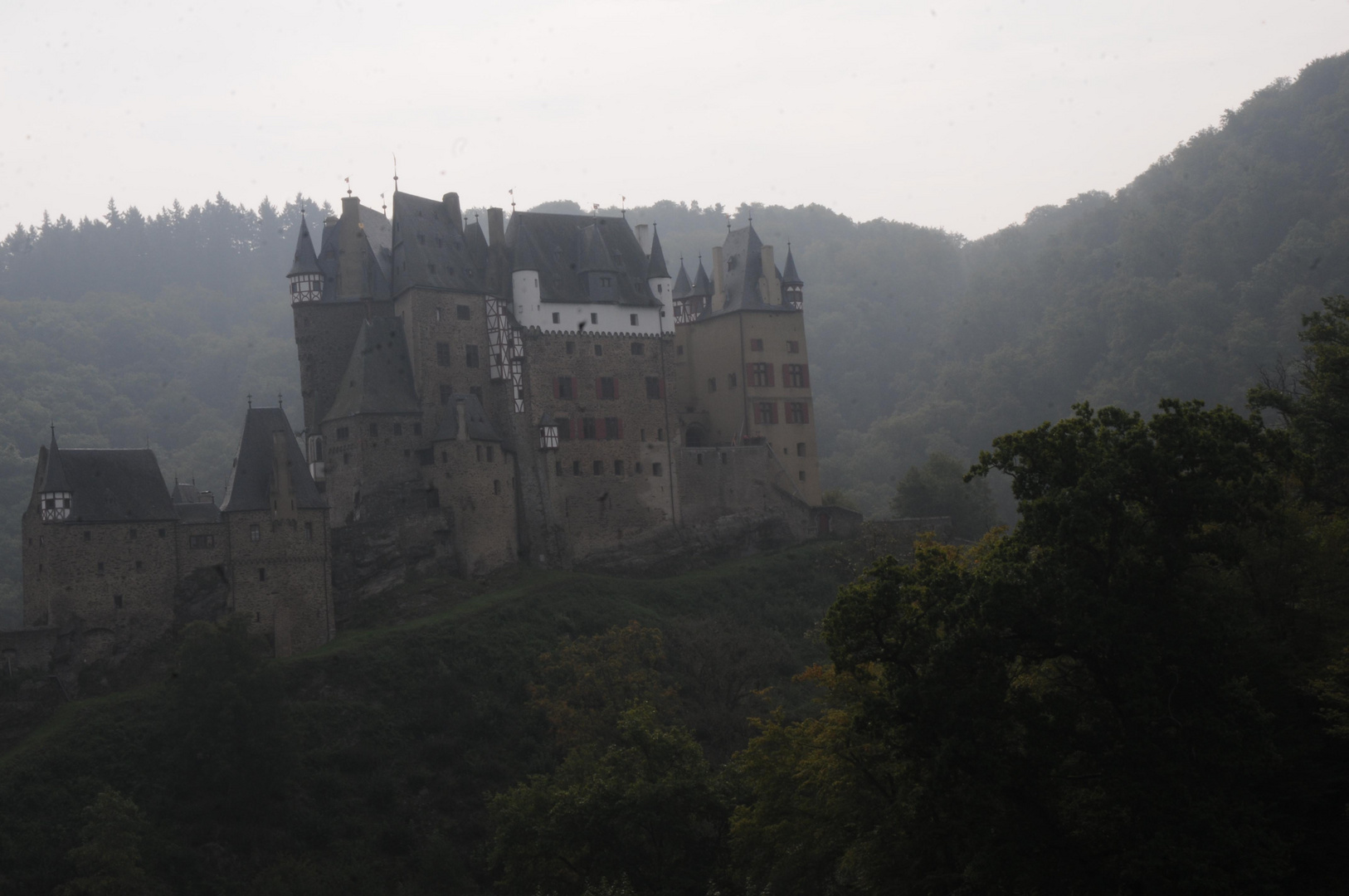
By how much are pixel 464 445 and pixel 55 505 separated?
49.8ft

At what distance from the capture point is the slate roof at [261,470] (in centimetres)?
5319

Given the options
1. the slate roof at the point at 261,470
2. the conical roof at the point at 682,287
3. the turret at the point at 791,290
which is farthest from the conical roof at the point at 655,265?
the slate roof at the point at 261,470

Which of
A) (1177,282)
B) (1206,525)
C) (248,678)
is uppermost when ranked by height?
(1177,282)

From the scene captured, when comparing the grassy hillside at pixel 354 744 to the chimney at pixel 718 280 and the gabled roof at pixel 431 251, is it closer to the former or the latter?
the gabled roof at pixel 431 251

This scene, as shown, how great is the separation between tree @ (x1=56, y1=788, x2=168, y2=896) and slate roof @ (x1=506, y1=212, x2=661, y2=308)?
29.3 m

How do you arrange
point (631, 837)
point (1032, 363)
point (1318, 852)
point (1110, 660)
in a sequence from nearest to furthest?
point (1318, 852) < point (1110, 660) < point (631, 837) < point (1032, 363)

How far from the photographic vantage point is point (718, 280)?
73062 mm

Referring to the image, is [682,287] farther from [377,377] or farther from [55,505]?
[55,505]

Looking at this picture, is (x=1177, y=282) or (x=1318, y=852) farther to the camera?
(x=1177, y=282)

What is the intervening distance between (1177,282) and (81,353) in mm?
83888

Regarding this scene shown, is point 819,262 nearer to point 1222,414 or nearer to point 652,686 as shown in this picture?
point 652,686

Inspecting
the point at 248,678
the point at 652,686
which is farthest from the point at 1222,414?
the point at 248,678

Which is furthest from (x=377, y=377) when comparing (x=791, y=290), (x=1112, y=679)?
(x=1112, y=679)

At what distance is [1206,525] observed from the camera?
32500 millimetres
